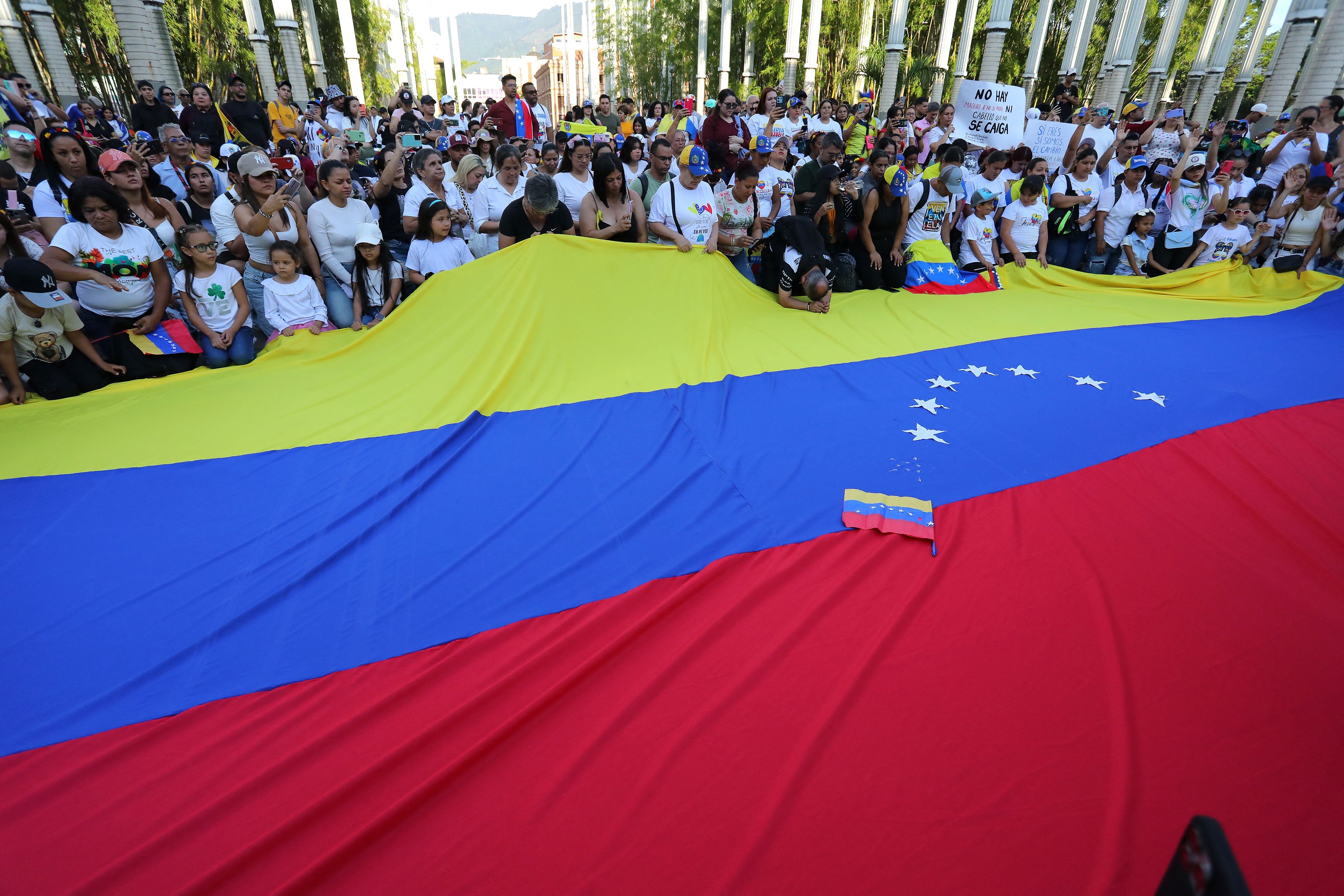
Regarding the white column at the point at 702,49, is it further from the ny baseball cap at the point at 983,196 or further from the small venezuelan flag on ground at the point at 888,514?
the small venezuelan flag on ground at the point at 888,514

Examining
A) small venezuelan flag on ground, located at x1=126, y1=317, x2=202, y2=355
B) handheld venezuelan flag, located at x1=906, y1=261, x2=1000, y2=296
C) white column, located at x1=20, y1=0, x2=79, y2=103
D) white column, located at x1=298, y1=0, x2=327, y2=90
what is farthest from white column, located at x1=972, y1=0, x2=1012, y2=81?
Result: white column, located at x1=20, y1=0, x2=79, y2=103

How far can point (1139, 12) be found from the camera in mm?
21406

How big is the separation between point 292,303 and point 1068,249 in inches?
321

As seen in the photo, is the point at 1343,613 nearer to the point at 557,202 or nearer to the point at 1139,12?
the point at 557,202

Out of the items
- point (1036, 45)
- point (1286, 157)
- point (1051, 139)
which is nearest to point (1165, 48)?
point (1036, 45)

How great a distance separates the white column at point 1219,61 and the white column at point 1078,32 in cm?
279

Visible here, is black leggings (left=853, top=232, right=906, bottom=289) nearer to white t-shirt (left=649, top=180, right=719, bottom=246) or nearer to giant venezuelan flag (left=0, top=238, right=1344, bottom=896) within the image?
white t-shirt (left=649, top=180, right=719, bottom=246)

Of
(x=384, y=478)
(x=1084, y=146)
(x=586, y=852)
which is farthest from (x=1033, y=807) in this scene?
(x=1084, y=146)

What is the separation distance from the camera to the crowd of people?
4418 millimetres

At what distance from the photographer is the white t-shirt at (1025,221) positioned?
23.2 ft

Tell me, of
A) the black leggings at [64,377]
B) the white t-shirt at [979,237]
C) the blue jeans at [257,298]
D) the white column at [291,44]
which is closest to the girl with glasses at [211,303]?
the blue jeans at [257,298]

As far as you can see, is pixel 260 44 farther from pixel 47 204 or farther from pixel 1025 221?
pixel 1025 221

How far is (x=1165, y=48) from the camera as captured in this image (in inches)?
923

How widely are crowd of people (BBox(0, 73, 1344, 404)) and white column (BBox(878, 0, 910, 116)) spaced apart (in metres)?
13.1
